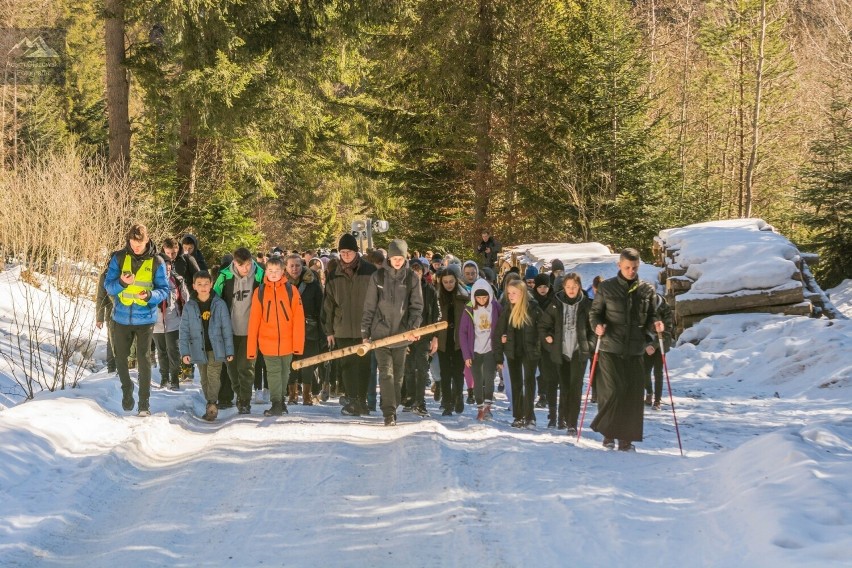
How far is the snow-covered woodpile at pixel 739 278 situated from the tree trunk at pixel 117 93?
13.5m

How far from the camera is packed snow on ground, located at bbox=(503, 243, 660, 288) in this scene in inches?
918

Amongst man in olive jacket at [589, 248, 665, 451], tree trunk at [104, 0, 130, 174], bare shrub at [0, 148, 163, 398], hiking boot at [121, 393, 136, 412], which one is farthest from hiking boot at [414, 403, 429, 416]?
tree trunk at [104, 0, 130, 174]

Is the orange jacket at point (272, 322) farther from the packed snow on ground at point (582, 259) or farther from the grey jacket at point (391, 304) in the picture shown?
the packed snow on ground at point (582, 259)

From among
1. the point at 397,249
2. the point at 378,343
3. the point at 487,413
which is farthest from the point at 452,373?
the point at 397,249

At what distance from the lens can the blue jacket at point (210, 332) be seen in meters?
11.0

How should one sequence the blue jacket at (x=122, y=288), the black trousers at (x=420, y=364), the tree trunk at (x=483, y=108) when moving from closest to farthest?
the blue jacket at (x=122, y=288)
the black trousers at (x=420, y=364)
the tree trunk at (x=483, y=108)

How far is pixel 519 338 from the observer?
11.4m

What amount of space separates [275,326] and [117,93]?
14.0 m

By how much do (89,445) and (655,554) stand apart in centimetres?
548

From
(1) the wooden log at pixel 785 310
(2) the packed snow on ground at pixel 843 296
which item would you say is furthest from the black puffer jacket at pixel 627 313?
(2) the packed snow on ground at pixel 843 296

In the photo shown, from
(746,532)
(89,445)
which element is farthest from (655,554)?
(89,445)

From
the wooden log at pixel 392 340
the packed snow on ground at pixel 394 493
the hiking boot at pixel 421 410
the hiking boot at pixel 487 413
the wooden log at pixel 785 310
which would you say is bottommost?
the hiking boot at pixel 421 410

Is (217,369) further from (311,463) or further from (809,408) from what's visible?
(809,408)

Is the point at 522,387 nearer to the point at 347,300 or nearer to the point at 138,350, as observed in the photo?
the point at 347,300
